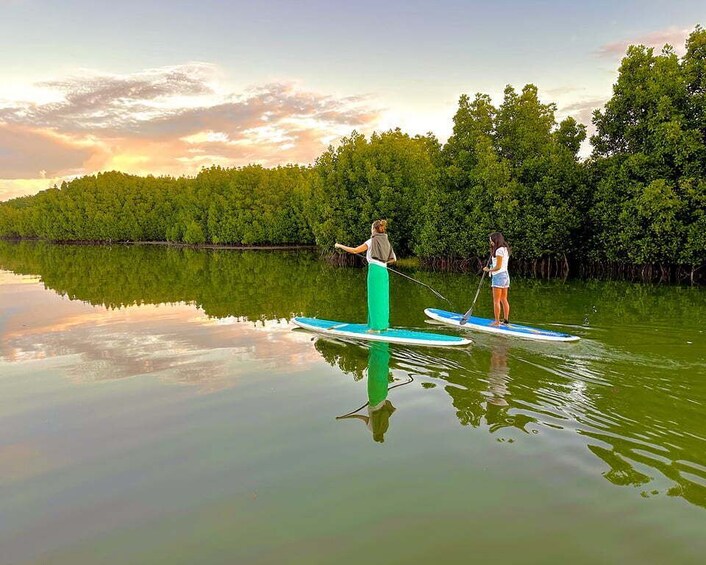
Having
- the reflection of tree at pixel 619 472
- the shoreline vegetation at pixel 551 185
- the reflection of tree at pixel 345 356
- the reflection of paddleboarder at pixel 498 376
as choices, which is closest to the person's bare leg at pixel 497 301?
the reflection of paddleboarder at pixel 498 376

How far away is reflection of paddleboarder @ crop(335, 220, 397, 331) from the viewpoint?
10430mm

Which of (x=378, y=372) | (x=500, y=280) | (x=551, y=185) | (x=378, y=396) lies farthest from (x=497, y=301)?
(x=551, y=185)

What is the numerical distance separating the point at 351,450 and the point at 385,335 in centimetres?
525

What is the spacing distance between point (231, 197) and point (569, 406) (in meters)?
74.5

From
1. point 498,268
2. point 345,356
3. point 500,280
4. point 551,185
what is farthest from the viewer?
point 551,185

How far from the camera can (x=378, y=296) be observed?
10.8 m

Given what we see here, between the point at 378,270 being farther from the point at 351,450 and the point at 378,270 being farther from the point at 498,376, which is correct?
the point at 351,450

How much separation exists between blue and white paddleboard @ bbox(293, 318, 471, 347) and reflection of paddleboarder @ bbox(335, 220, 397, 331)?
276 millimetres

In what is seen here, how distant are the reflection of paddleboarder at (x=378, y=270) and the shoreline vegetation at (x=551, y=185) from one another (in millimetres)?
17467

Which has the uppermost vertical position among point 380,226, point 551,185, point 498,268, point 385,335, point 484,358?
point 551,185

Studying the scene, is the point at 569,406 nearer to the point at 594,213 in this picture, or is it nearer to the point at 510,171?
the point at 594,213

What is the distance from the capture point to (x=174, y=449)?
19.0 feet

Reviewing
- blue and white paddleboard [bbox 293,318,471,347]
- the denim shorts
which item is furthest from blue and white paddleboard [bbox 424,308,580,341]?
blue and white paddleboard [bbox 293,318,471,347]

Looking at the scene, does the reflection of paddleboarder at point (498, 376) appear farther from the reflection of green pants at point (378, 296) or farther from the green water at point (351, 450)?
the reflection of green pants at point (378, 296)
